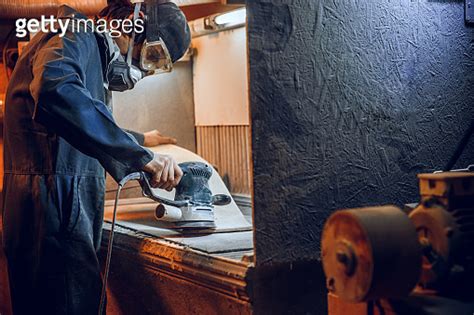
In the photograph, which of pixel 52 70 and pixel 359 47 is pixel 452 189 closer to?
pixel 359 47

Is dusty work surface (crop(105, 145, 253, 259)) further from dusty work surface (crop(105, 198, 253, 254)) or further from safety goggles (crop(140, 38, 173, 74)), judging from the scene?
safety goggles (crop(140, 38, 173, 74))

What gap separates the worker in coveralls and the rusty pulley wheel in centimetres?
95

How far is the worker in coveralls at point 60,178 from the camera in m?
2.24

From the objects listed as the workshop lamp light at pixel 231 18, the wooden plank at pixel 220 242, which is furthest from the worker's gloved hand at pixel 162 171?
the workshop lamp light at pixel 231 18

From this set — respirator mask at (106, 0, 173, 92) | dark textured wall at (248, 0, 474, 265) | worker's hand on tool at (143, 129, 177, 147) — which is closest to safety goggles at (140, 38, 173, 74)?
respirator mask at (106, 0, 173, 92)

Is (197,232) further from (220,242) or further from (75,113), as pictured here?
(75,113)

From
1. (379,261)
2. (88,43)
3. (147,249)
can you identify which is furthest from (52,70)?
(379,261)

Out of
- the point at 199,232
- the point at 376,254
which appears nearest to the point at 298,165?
the point at 376,254

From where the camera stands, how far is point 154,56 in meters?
2.63

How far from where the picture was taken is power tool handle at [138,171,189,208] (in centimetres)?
237

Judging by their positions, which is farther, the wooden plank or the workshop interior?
the wooden plank

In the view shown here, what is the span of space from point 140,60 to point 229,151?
1.38 metres

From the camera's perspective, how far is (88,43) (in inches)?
92.7

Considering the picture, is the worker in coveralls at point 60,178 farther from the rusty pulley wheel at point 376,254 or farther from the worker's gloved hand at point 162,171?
the rusty pulley wheel at point 376,254
